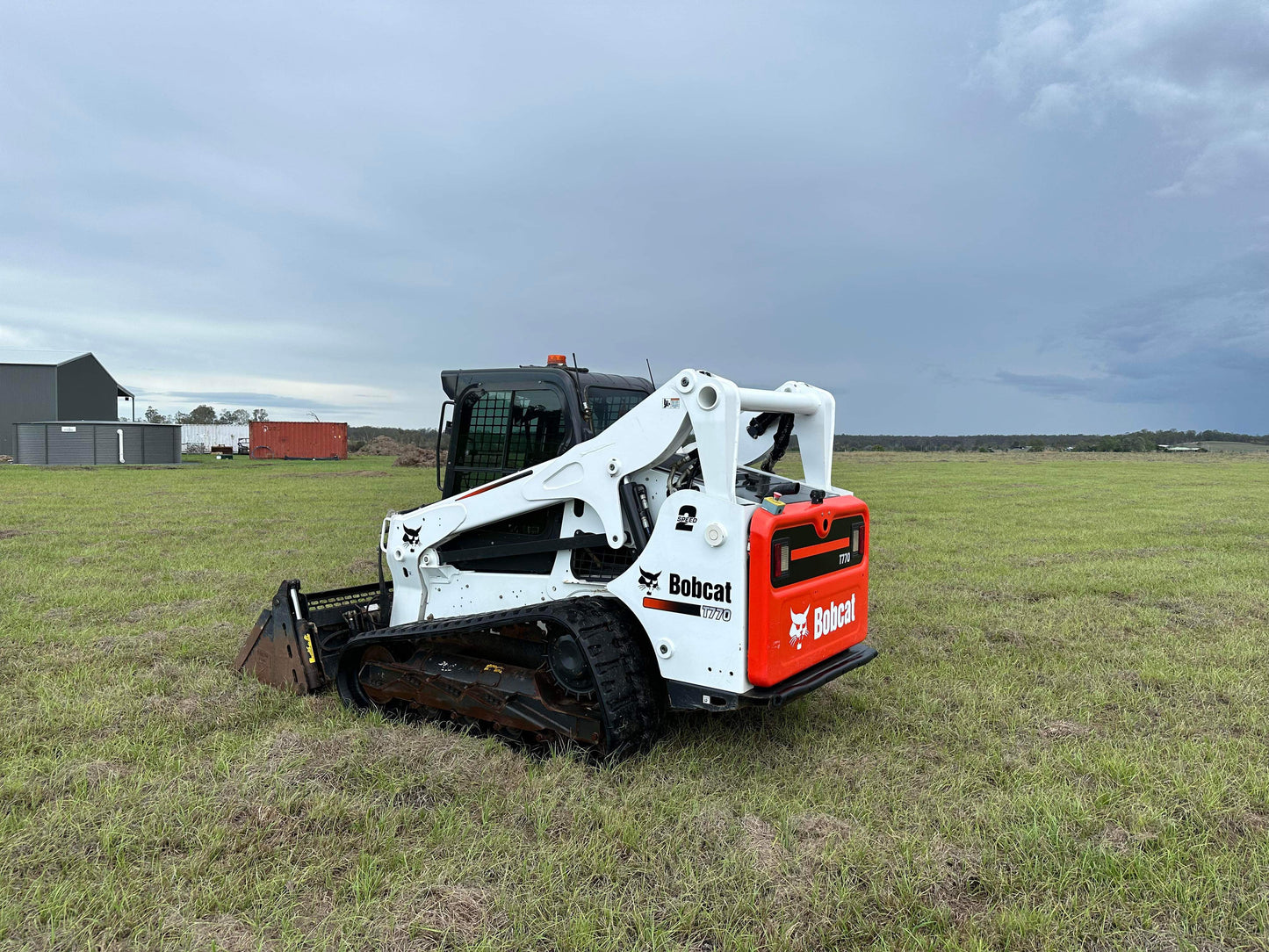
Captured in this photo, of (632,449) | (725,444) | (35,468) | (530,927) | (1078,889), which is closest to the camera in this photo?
(530,927)

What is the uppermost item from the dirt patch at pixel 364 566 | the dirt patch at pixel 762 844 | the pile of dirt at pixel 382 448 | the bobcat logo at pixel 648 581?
the pile of dirt at pixel 382 448

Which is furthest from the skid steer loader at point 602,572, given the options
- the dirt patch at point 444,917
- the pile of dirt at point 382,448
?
the pile of dirt at point 382,448

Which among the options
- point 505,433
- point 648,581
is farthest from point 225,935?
point 505,433

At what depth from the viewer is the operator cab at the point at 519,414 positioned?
560 centimetres

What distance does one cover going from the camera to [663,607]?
4.77 m

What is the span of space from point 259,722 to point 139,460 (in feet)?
153

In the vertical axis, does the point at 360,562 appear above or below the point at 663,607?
below

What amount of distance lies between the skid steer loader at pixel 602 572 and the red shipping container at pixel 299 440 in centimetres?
5149

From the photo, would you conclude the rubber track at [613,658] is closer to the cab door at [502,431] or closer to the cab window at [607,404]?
the cab door at [502,431]

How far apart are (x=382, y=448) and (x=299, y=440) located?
739 centimetres

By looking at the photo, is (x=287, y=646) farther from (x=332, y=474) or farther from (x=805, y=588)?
(x=332, y=474)

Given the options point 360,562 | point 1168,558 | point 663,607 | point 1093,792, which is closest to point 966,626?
point 1093,792

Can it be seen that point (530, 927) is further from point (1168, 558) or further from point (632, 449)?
point (1168, 558)

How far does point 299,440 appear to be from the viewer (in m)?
54.8
